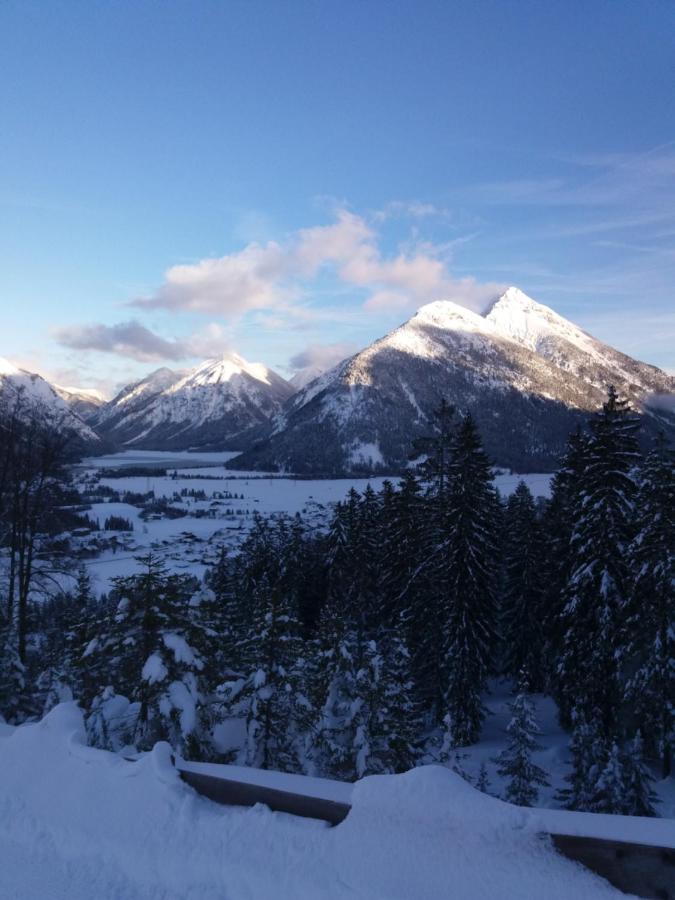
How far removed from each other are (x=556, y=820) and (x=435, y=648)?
2032cm

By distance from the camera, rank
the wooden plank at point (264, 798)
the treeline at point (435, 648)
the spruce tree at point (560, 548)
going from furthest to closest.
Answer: the spruce tree at point (560, 548)
the treeline at point (435, 648)
the wooden plank at point (264, 798)

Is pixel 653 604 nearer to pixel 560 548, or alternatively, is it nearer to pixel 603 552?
pixel 603 552

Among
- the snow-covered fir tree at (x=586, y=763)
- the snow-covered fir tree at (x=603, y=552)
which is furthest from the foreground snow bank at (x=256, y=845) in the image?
the snow-covered fir tree at (x=603, y=552)

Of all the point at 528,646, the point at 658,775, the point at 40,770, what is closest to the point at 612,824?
the point at 40,770

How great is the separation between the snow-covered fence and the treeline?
17.2ft

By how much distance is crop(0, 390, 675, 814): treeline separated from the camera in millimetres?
11797

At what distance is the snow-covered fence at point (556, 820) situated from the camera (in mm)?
3725

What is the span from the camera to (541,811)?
14.2 feet

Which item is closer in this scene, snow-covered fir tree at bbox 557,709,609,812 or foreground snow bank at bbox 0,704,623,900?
foreground snow bank at bbox 0,704,623,900

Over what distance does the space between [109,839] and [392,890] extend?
3067mm

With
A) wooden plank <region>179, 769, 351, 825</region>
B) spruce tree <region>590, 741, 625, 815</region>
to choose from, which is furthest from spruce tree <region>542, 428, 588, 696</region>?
wooden plank <region>179, 769, 351, 825</region>

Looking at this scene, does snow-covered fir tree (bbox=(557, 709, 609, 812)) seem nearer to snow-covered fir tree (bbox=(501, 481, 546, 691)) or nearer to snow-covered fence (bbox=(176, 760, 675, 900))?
snow-covered fence (bbox=(176, 760, 675, 900))

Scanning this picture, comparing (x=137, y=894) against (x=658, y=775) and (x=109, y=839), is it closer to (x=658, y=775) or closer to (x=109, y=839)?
(x=109, y=839)

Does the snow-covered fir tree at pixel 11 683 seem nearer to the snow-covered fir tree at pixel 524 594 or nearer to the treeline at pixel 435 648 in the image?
the treeline at pixel 435 648
